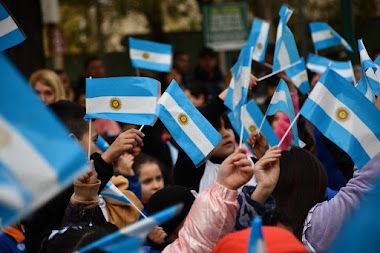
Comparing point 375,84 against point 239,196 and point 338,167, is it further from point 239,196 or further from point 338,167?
point 239,196

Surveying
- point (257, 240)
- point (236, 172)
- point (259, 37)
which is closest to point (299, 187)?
point (236, 172)

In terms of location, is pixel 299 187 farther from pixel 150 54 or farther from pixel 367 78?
pixel 150 54

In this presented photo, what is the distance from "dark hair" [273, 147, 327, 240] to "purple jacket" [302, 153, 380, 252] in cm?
14

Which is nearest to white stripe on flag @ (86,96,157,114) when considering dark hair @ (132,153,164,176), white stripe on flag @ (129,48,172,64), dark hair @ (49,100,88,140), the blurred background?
dark hair @ (49,100,88,140)

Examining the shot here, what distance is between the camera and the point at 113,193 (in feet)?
18.2

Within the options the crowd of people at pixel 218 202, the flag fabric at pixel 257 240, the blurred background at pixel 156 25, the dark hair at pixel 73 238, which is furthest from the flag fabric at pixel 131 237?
the blurred background at pixel 156 25

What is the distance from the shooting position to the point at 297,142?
605cm

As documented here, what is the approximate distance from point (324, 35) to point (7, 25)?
403cm

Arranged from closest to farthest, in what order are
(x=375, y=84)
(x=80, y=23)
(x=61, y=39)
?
(x=375, y=84) → (x=61, y=39) → (x=80, y=23)

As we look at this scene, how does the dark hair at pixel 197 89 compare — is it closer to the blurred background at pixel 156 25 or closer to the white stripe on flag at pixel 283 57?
the blurred background at pixel 156 25

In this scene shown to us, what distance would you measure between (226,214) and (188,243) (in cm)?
19

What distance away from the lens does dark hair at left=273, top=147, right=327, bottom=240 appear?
15.2 ft

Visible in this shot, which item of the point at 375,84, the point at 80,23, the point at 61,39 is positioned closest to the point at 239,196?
the point at 375,84

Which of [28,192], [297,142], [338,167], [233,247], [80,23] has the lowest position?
[80,23]
